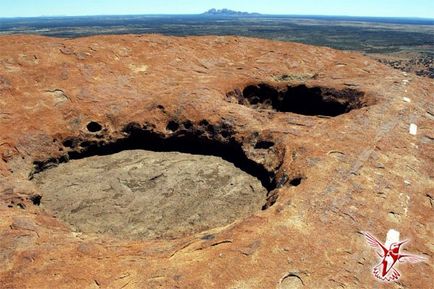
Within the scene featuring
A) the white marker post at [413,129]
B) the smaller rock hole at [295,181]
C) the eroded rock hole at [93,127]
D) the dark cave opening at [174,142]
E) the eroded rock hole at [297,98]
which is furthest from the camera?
the eroded rock hole at [297,98]

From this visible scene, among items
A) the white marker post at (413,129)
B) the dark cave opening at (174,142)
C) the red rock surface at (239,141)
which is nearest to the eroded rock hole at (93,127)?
the red rock surface at (239,141)

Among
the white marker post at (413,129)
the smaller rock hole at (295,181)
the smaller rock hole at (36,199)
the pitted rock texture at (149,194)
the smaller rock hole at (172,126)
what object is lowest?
the pitted rock texture at (149,194)

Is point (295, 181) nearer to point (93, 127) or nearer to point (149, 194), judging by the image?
point (149, 194)

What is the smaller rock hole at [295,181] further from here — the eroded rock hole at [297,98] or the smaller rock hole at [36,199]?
the eroded rock hole at [297,98]

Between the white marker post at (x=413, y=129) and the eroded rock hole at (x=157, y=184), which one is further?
the white marker post at (x=413, y=129)

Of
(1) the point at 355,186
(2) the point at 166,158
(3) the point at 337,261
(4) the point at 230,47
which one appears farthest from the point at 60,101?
(3) the point at 337,261

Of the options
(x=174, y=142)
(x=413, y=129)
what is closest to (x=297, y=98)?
(x=413, y=129)
